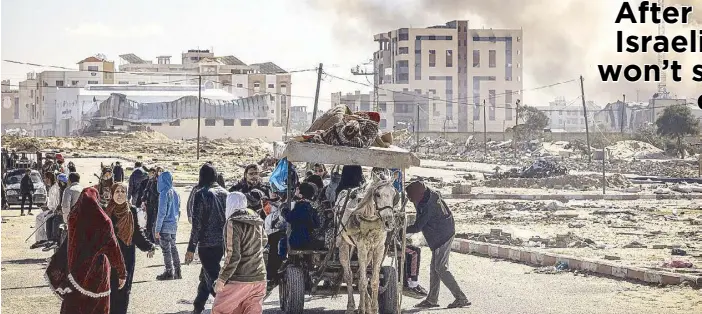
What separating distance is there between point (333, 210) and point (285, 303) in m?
1.11

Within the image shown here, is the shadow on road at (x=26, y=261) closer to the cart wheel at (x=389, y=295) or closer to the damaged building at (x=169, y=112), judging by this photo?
the cart wheel at (x=389, y=295)

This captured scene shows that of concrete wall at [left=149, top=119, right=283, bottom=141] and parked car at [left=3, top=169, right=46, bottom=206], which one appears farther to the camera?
concrete wall at [left=149, top=119, right=283, bottom=141]

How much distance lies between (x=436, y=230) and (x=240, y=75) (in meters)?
112

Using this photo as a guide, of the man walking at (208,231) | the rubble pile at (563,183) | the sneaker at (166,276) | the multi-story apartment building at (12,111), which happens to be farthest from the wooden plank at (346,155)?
the multi-story apartment building at (12,111)

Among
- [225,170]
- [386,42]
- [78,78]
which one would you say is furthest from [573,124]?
[225,170]

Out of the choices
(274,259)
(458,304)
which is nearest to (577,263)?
(458,304)

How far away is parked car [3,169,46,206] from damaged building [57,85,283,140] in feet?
185

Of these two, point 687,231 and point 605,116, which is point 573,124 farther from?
point 687,231

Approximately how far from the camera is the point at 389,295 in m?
11.2

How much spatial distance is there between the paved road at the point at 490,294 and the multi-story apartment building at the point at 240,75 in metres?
98.5

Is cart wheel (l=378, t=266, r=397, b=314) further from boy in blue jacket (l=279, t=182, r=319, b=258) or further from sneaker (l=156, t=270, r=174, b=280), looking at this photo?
sneaker (l=156, t=270, r=174, b=280)

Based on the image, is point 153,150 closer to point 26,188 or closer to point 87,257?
point 26,188

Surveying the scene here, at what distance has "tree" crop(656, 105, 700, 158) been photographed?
82.8m

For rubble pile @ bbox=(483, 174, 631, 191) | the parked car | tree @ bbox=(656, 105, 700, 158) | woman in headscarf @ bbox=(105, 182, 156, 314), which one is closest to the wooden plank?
woman in headscarf @ bbox=(105, 182, 156, 314)
